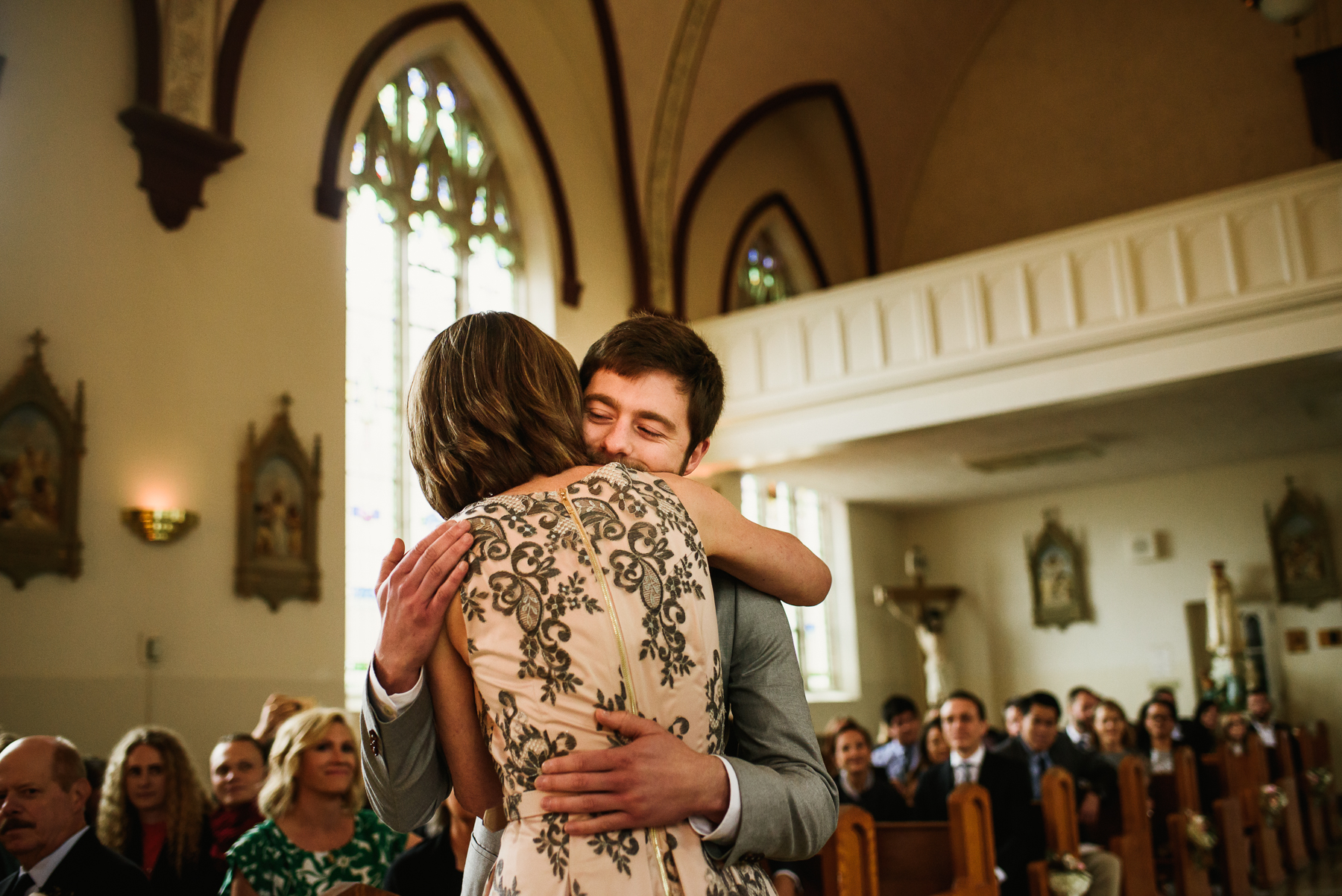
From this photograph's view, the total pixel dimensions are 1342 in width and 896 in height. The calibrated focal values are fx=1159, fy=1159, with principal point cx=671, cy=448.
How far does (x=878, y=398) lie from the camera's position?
1149 cm

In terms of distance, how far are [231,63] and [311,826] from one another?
6453 millimetres

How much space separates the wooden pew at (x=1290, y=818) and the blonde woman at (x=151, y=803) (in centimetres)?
917

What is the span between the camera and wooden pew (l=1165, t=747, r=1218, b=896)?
7.46 m

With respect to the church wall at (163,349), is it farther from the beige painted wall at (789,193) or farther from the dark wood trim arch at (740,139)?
the beige painted wall at (789,193)

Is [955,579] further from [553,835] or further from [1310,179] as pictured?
[553,835]

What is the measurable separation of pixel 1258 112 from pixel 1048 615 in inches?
286

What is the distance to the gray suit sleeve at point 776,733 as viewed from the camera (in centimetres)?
150

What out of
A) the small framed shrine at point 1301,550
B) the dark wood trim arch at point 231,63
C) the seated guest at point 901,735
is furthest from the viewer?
the small framed shrine at point 1301,550

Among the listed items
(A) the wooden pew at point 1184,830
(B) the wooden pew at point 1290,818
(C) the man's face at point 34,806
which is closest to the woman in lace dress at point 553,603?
(C) the man's face at point 34,806

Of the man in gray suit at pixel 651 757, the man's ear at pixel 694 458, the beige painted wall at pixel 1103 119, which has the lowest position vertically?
the man in gray suit at pixel 651 757

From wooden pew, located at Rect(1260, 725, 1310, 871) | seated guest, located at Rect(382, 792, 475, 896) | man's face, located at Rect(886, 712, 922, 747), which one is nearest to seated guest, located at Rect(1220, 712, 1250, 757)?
wooden pew, located at Rect(1260, 725, 1310, 871)

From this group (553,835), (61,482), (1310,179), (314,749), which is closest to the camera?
(553,835)

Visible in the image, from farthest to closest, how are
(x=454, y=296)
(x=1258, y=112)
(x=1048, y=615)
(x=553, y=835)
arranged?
1. (x=1048, y=615)
2. (x=1258, y=112)
3. (x=454, y=296)
4. (x=553, y=835)

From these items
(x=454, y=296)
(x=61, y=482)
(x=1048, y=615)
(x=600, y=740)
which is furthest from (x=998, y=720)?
(x=600, y=740)
